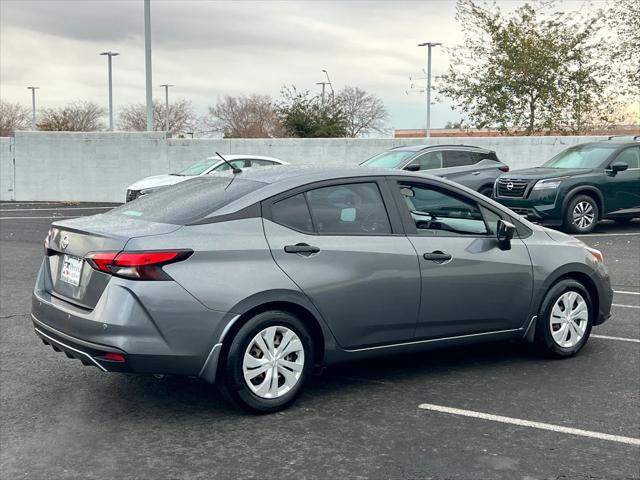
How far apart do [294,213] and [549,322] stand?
7.76ft

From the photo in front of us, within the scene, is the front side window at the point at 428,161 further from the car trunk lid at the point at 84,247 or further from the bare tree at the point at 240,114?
the bare tree at the point at 240,114

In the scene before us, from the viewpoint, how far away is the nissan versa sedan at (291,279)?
468cm

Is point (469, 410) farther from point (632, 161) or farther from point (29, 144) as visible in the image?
point (29, 144)

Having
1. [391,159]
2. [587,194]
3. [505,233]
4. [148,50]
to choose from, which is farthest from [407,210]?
[148,50]

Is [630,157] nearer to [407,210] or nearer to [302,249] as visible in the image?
[407,210]

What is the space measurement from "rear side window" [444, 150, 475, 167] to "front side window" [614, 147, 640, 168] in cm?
303

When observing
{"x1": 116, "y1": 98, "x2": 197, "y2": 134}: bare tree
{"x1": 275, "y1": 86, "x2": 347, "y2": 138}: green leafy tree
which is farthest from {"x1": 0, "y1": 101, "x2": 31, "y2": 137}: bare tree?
{"x1": 275, "y1": 86, "x2": 347, "y2": 138}: green leafy tree

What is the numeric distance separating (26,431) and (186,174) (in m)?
13.1

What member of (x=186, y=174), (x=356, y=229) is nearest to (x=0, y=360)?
(x=356, y=229)

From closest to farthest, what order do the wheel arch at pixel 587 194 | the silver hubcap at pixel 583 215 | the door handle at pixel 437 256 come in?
the door handle at pixel 437 256, the wheel arch at pixel 587 194, the silver hubcap at pixel 583 215

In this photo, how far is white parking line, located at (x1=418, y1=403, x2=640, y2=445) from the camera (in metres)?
4.68

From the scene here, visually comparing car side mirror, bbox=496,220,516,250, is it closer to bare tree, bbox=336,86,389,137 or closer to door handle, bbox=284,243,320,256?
door handle, bbox=284,243,320,256

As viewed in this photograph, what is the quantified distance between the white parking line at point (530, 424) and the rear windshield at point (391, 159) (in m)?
11.3

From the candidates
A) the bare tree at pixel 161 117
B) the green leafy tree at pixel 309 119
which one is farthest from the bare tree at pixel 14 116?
the green leafy tree at pixel 309 119
